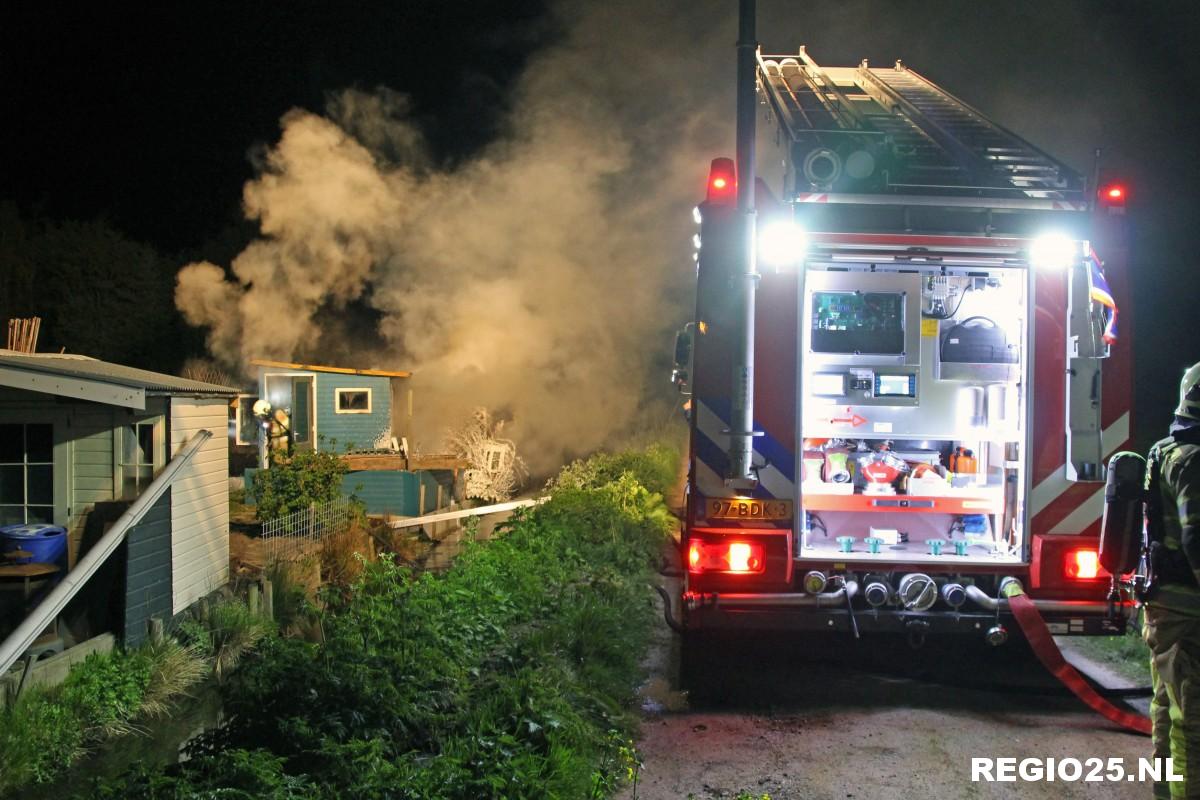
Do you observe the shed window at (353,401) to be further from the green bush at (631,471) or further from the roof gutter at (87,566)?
the roof gutter at (87,566)

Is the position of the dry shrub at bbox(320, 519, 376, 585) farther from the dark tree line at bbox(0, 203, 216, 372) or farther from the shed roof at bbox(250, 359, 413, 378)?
the dark tree line at bbox(0, 203, 216, 372)

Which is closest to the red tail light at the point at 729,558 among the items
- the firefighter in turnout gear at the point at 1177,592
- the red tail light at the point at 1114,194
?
the firefighter in turnout gear at the point at 1177,592

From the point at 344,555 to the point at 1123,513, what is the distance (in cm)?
956

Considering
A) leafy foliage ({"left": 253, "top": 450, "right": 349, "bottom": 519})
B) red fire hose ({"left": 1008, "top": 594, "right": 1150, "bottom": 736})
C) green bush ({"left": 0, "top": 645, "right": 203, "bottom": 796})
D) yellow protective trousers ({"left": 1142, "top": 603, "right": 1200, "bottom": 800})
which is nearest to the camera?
yellow protective trousers ({"left": 1142, "top": 603, "right": 1200, "bottom": 800})

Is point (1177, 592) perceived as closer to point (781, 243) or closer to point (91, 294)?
point (781, 243)

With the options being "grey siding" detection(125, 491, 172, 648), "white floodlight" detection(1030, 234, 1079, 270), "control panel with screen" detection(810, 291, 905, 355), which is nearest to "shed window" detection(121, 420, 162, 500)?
"grey siding" detection(125, 491, 172, 648)

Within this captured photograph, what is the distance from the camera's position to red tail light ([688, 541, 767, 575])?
519cm

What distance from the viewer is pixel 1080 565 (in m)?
5.16

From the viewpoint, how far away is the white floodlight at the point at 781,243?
5210 millimetres

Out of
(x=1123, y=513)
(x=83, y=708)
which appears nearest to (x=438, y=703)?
(x=1123, y=513)

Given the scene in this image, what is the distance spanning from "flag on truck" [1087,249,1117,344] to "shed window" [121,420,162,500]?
8231 mm

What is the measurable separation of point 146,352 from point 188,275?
4.00m

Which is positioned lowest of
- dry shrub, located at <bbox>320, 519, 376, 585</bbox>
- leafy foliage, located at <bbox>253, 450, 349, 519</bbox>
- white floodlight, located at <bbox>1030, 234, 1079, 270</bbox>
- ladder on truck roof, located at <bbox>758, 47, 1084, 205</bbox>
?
dry shrub, located at <bbox>320, 519, 376, 585</bbox>

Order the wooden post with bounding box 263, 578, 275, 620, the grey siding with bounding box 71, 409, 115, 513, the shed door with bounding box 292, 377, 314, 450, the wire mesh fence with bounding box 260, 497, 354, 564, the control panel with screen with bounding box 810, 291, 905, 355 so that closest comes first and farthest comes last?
the control panel with screen with bounding box 810, 291, 905, 355 → the grey siding with bounding box 71, 409, 115, 513 → the wooden post with bounding box 263, 578, 275, 620 → the wire mesh fence with bounding box 260, 497, 354, 564 → the shed door with bounding box 292, 377, 314, 450
